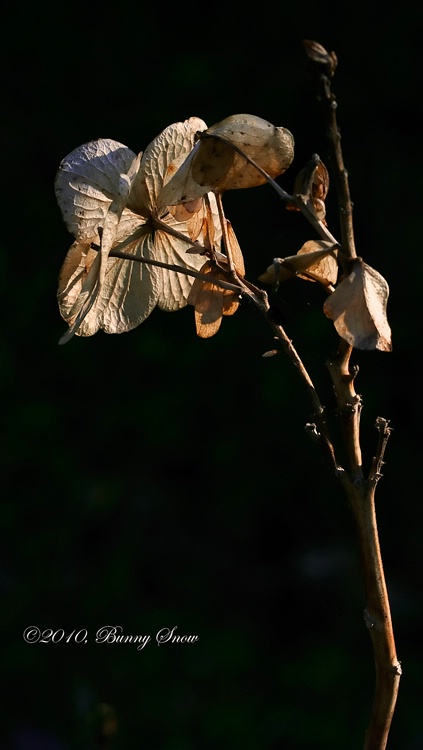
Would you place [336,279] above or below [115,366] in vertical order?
above

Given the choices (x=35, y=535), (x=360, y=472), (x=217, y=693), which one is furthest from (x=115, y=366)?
(x=360, y=472)

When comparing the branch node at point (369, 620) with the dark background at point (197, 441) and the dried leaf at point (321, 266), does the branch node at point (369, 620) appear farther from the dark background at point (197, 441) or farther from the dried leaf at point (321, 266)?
the dark background at point (197, 441)

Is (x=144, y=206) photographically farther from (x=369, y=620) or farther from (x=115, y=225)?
(x=369, y=620)

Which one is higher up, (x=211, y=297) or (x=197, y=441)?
(x=211, y=297)

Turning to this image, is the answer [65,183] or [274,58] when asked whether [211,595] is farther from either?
[65,183]

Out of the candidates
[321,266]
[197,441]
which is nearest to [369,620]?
[321,266]

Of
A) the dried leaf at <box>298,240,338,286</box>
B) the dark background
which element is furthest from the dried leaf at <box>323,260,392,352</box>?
the dark background
